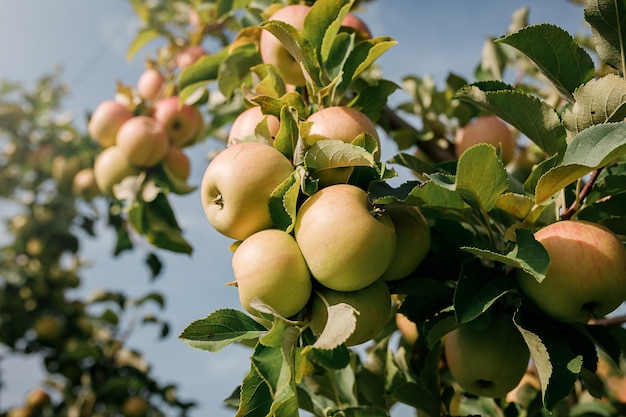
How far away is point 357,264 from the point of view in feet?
2.17

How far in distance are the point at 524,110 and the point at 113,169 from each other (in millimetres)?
1327

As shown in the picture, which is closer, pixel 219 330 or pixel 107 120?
pixel 219 330

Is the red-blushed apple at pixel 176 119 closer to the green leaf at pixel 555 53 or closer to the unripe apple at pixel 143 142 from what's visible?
the unripe apple at pixel 143 142

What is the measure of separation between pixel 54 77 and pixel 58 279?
6.13ft

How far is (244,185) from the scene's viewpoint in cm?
73

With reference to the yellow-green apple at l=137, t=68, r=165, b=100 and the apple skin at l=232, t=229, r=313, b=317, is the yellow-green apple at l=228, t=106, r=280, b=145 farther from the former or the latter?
the yellow-green apple at l=137, t=68, r=165, b=100

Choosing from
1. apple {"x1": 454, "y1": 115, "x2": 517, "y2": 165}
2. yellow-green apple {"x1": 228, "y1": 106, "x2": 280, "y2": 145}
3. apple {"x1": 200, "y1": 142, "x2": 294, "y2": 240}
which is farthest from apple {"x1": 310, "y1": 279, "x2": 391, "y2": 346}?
apple {"x1": 454, "y1": 115, "x2": 517, "y2": 165}

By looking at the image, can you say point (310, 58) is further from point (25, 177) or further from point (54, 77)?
point (54, 77)

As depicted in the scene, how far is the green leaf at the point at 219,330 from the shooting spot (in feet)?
2.32

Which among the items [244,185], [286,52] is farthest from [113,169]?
[244,185]

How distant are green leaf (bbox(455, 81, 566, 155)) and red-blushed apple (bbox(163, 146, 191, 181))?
3.76 ft

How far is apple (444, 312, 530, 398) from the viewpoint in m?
0.81

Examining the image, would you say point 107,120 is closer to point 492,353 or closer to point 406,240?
point 406,240

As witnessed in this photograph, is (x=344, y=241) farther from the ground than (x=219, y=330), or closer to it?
farther from the ground
